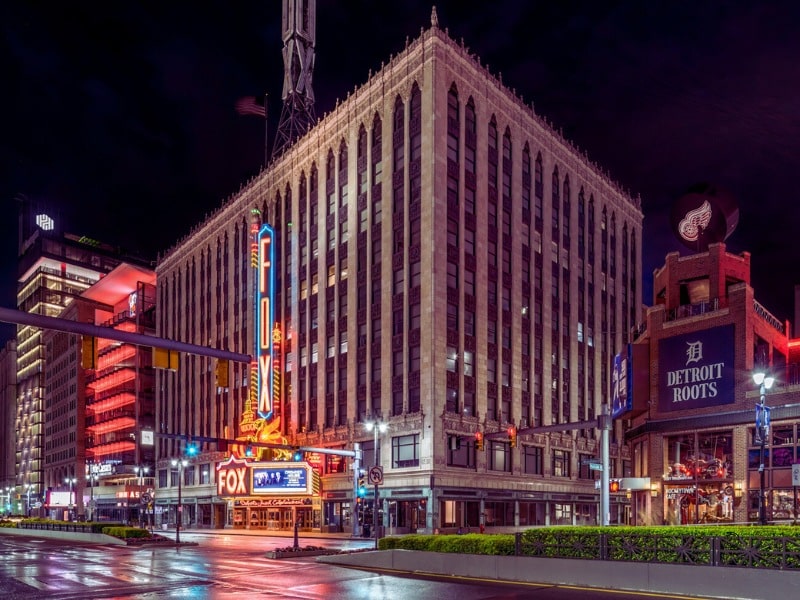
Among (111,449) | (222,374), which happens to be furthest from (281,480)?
(111,449)

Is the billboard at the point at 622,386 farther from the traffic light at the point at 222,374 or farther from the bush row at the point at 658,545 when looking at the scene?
the traffic light at the point at 222,374

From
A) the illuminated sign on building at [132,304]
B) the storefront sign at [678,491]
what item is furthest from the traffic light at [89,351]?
the illuminated sign on building at [132,304]

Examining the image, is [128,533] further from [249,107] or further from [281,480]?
[249,107]

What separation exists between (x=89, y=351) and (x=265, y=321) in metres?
52.7

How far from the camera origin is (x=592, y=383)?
79.5 metres

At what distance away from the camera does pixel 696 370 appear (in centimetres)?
3791

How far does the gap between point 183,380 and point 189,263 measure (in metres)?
15.4

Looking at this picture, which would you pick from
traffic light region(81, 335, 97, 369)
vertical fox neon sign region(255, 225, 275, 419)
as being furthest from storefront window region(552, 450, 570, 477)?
traffic light region(81, 335, 97, 369)

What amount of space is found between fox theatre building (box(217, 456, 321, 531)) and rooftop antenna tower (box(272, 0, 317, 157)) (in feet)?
111

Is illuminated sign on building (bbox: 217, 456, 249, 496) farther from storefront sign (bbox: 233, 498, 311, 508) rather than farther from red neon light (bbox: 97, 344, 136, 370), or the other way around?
red neon light (bbox: 97, 344, 136, 370)

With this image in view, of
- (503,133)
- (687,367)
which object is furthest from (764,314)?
(503,133)

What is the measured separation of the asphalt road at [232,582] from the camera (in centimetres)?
2083

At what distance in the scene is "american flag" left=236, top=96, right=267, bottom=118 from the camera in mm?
76688

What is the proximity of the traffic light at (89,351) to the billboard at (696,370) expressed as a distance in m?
28.3
